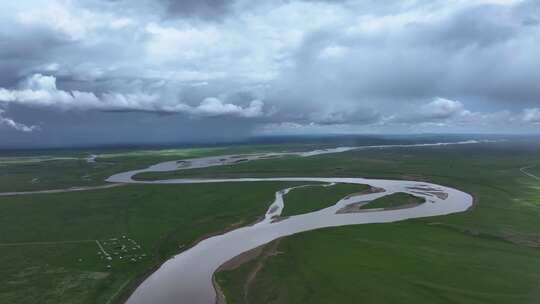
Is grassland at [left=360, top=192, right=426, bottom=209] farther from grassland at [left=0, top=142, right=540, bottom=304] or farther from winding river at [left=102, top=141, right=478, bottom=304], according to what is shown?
grassland at [left=0, top=142, right=540, bottom=304]

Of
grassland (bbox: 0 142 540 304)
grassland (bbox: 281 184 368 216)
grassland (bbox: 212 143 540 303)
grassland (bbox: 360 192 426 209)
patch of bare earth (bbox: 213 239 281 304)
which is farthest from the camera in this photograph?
grassland (bbox: 360 192 426 209)

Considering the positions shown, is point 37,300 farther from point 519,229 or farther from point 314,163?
point 314,163

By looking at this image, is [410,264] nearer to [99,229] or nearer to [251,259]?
[251,259]

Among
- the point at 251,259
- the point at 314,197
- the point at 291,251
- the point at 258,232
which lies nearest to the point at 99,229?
the point at 258,232

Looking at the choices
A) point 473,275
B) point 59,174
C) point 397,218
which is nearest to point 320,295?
point 473,275

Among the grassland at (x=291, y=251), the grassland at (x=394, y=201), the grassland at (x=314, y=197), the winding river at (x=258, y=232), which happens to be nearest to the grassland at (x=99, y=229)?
the grassland at (x=291, y=251)

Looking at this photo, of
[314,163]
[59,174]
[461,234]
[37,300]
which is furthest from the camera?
[314,163]

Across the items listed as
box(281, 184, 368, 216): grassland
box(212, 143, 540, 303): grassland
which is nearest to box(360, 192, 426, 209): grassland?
box(281, 184, 368, 216): grassland

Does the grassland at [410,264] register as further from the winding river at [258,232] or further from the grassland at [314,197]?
the grassland at [314,197]
